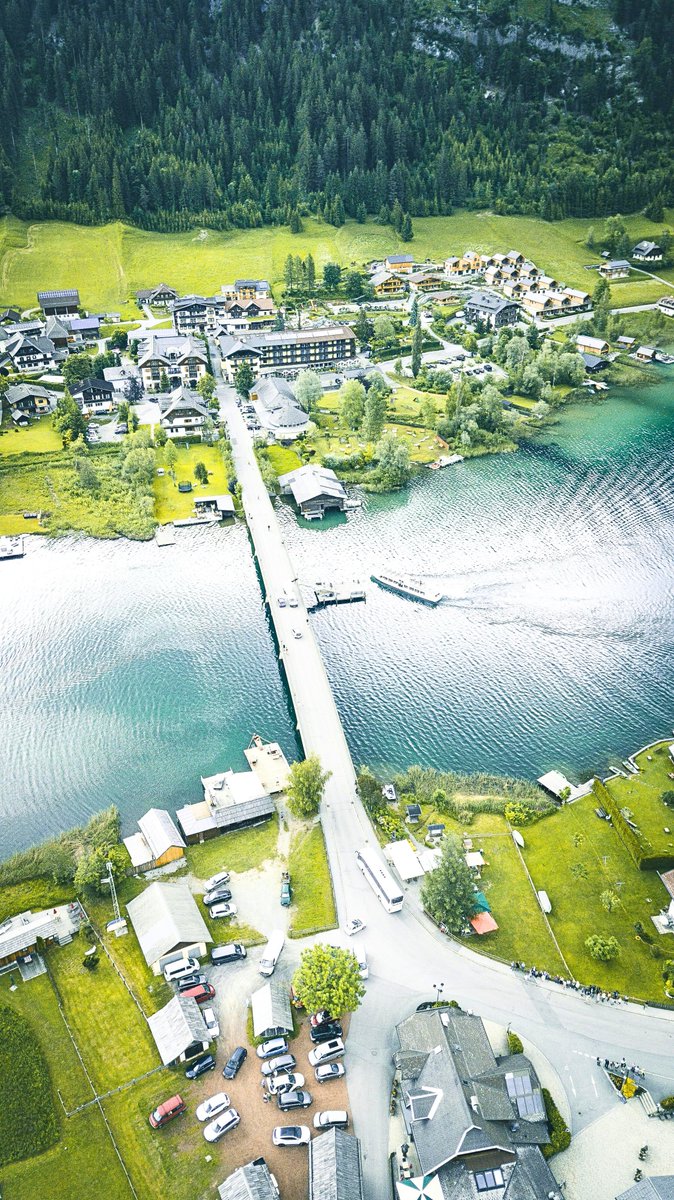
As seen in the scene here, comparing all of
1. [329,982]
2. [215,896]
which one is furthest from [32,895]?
[329,982]

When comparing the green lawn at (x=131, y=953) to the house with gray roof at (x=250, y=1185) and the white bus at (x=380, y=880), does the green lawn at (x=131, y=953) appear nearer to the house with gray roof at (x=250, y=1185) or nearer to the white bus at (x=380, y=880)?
the house with gray roof at (x=250, y=1185)

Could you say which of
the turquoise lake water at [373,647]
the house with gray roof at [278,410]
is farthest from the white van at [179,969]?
the house with gray roof at [278,410]

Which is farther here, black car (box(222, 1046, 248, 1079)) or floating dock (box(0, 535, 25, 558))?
floating dock (box(0, 535, 25, 558))

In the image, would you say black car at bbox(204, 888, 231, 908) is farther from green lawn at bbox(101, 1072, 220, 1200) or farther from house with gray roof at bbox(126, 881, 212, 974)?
green lawn at bbox(101, 1072, 220, 1200)

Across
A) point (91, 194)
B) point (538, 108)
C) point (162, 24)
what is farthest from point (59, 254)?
point (538, 108)

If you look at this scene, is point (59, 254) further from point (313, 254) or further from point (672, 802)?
point (672, 802)

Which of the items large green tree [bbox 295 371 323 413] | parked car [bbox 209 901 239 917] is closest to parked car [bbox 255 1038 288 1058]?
parked car [bbox 209 901 239 917]
